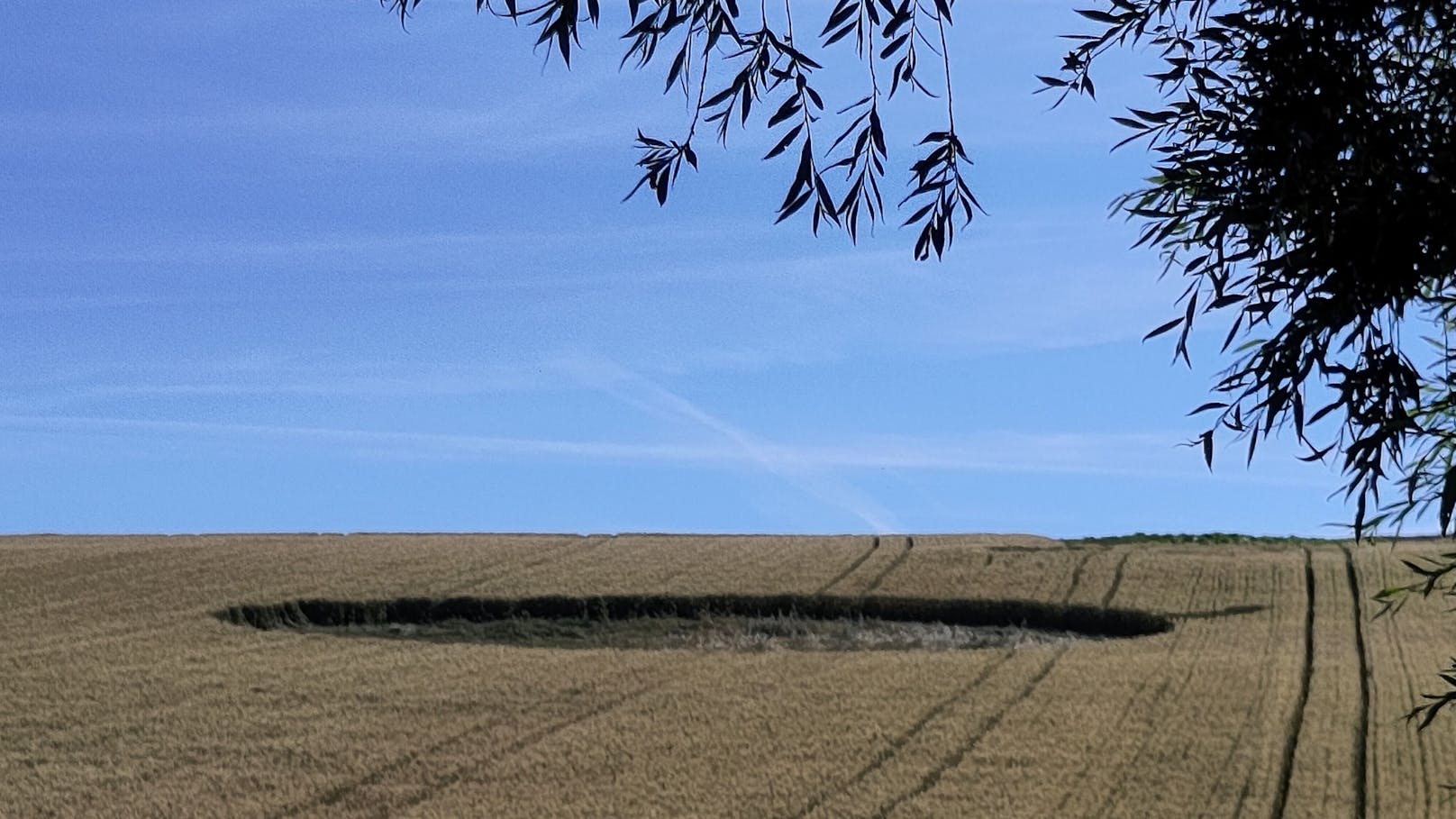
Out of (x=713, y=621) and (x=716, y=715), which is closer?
(x=716, y=715)

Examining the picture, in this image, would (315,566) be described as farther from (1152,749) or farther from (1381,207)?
(1381,207)

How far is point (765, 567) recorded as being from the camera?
2577 cm

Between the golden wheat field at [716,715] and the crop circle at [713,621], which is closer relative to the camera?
the golden wheat field at [716,715]

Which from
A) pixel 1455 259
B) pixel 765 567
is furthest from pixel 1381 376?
pixel 765 567

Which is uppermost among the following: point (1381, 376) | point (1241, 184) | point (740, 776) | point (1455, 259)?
point (1241, 184)

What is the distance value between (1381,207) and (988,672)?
10.6m

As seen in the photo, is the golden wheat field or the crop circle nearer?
the golden wheat field

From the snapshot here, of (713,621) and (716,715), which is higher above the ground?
(713,621)

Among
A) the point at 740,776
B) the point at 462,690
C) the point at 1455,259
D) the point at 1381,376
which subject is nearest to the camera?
the point at 1455,259

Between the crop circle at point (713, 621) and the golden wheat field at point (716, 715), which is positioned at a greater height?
the crop circle at point (713, 621)

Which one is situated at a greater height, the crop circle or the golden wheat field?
the crop circle

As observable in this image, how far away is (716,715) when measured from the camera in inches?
516

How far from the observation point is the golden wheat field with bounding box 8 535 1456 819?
10.5 meters

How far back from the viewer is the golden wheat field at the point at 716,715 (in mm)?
10500
